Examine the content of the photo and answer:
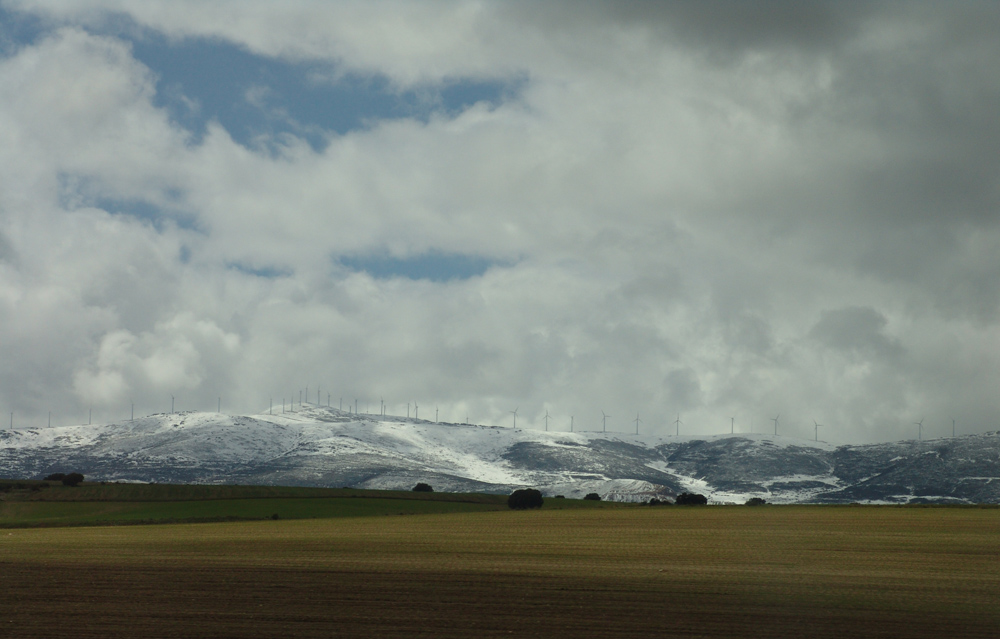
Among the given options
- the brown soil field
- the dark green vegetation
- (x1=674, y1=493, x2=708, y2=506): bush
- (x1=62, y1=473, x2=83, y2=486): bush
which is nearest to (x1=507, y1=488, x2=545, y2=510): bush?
the dark green vegetation

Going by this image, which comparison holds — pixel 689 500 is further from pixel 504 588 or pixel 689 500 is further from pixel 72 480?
pixel 504 588

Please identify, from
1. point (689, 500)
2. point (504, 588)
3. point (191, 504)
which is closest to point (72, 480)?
point (191, 504)

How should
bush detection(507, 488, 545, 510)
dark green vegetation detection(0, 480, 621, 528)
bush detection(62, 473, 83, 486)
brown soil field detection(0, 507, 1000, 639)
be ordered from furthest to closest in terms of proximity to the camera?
bush detection(507, 488, 545, 510)
bush detection(62, 473, 83, 486)
dark green vegetation detection(0, 480, 621, 528)
brown soil field detection(0, 507, 1000, 639)

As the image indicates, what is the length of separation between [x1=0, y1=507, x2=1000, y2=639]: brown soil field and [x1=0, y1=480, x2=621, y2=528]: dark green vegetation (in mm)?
61502

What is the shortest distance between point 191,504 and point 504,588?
12342 centimetres

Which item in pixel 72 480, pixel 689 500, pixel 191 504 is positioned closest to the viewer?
pixel 191 504

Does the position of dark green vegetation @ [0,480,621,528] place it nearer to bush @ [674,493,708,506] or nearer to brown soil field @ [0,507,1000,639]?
bush @ [674,493,708,506]

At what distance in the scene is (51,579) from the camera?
4578 centimetres

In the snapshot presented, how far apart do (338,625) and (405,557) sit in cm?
2611

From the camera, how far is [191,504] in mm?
151000

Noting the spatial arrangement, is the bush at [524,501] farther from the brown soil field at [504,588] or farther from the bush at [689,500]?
the brown soil field at [504,588]

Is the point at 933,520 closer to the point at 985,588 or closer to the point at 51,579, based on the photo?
the point at 985,588

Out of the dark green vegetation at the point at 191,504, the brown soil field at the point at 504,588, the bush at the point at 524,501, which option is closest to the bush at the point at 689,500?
the dark green vegetation at the point at 191,504

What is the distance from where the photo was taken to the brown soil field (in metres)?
32.1
